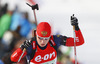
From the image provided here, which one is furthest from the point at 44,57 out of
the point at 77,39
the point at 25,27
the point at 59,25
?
the point at 59,25

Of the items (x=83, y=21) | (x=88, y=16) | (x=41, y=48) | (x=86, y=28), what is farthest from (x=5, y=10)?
(x=88, y=16)

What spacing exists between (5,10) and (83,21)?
7346 millimetres

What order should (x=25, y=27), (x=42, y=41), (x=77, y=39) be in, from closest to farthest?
1. (x=42, y=41)
2. (x=77, y=39)
3. (x=25, y=27)

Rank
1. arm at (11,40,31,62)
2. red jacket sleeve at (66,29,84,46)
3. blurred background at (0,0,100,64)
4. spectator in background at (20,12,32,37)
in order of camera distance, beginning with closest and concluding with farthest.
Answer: arm at (11,40,31,62), red jacket sleeve at (66,29,84,46), blurred background at (0,0,100,64), spectator in background at (20,12,32,37)

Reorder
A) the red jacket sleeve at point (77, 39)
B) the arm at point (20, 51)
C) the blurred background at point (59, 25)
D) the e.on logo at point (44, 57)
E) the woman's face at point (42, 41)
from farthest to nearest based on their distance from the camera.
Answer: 1. the blurred background at point (59, 25)
2. the red jacket sleeve at point (77, 39)
3. the e.on logo at point (44, 57)
4. the arm at point (20, 51)
5. the woman's face at point (42, 41)

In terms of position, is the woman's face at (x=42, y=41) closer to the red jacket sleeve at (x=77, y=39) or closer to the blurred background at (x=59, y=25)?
the red jacket sleeve at (x=77, y=39)

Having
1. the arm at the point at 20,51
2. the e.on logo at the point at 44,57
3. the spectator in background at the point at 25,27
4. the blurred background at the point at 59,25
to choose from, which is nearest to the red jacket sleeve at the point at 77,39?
the e.on logo at the point at 44,57

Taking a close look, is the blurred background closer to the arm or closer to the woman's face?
the arm

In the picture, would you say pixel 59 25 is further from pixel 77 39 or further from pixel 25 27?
pixel 77 39

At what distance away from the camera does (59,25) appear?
1784 cm

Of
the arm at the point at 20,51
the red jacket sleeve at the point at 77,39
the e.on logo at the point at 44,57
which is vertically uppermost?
the red jacket sleeve at the point at 77,39

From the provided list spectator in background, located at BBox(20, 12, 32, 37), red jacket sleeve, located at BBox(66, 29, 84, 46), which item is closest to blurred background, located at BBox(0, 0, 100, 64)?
spectator in background, located at BBox(20, 12, 32, 37)

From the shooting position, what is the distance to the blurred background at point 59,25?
384 inches

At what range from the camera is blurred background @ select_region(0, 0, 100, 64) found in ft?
32.0
